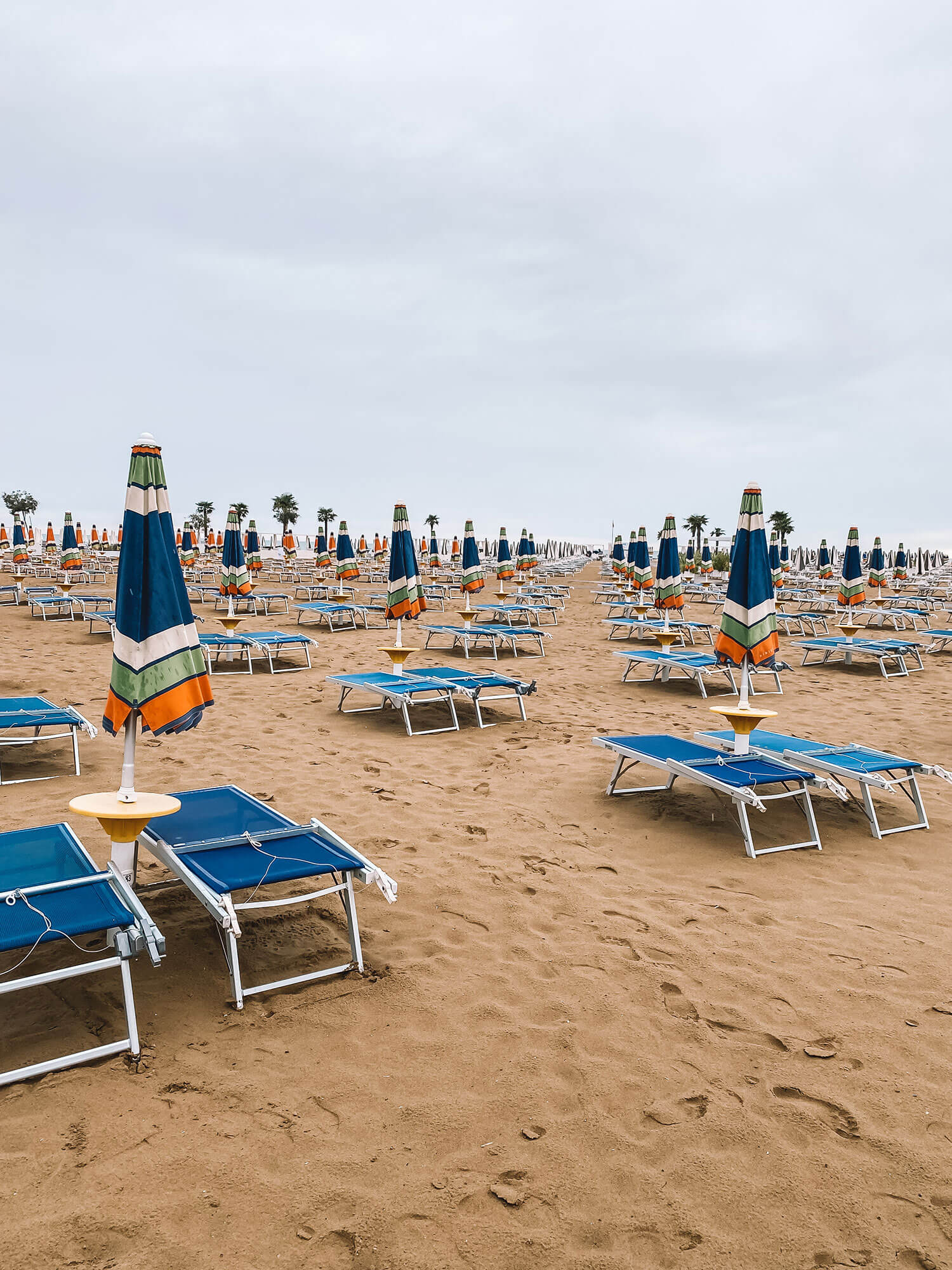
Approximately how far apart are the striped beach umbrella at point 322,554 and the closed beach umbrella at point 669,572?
486 inches

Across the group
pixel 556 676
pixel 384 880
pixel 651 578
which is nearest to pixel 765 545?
pixel 384 880

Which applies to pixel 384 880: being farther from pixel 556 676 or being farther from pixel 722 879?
pixel 556 676

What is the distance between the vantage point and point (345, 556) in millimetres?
17875

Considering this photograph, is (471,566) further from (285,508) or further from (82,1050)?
(285,508)

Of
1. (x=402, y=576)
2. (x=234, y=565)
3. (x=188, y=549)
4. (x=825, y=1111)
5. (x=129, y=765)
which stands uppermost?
(x=188, y=549)

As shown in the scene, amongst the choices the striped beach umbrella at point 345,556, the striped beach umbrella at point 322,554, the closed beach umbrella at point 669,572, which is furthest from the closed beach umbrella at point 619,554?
the closed beach umbrella at point 669,572

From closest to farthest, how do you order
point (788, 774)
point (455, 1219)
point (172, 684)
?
point (455, 1219), point (172, 684), point (788, 774)

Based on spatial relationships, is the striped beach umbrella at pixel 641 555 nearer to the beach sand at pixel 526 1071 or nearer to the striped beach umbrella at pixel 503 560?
the striped beach umbrella at pixel 503 560

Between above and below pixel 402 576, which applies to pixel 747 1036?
below

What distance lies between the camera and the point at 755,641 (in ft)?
18.2

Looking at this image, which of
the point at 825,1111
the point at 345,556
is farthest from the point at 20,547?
the point at 825,1111

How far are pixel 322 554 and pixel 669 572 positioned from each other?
13.5 metres

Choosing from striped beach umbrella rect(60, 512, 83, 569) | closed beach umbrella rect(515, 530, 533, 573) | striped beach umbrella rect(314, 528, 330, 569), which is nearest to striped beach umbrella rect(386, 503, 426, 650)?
closed beach umbrella rect(515, 530, 533, 573)

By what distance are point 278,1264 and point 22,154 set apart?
17.8 meters
